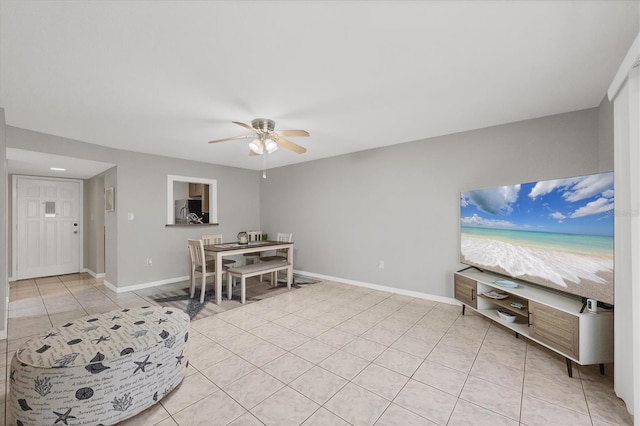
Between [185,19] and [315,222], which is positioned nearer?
[185,19]

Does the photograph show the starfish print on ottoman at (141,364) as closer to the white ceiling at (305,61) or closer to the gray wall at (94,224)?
the white ceiling at (305,61)

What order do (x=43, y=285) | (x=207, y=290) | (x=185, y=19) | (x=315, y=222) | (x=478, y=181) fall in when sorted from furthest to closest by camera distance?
1. (x=315, y=222)
2. (x=43, y=285)
3. (x=207, y=290)
4. (x=478, y=181)
5. (x=185, y=19)

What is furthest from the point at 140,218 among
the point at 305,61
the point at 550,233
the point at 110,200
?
the point at 550,233

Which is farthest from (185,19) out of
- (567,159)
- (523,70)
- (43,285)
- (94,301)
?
(43,285)

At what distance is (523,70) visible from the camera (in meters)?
2.01

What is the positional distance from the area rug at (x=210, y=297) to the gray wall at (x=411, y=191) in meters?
1.03

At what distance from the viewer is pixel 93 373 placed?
1.46 meters

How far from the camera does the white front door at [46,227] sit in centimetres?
507

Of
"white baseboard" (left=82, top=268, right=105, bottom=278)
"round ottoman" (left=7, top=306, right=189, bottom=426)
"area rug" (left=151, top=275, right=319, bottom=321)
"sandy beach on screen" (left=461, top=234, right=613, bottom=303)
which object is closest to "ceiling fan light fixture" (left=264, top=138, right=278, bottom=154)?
"round ottoman" (left=7, top=306, right=189, bottom=426)

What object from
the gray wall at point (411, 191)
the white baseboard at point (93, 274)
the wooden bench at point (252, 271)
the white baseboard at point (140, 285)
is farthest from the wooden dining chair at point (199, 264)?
the white baseboard at point (93, 274)

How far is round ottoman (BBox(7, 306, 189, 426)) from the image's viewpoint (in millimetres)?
1415

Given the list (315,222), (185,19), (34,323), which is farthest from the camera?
(315,222)

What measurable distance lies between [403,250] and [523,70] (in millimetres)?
2668

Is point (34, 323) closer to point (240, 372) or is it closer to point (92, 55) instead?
point (240, 372)
